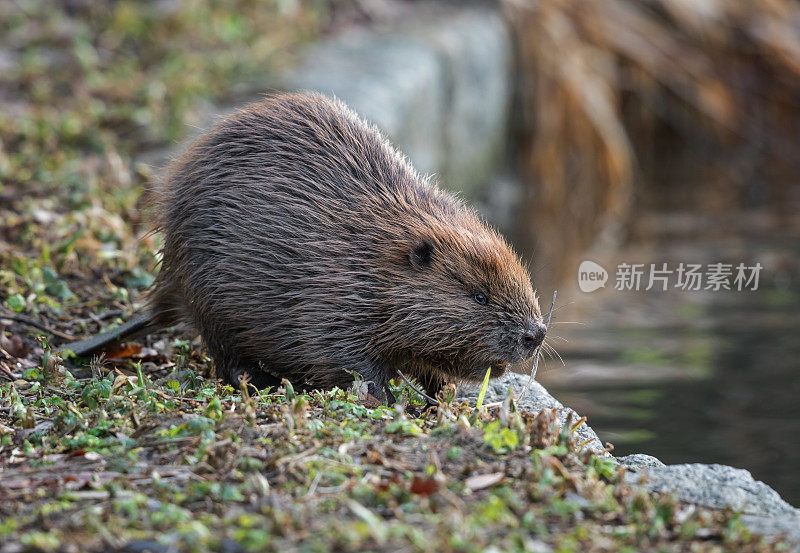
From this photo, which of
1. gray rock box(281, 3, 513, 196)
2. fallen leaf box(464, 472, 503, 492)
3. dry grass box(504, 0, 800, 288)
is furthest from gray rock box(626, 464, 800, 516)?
dry grass box(504, 0, 800, 288)

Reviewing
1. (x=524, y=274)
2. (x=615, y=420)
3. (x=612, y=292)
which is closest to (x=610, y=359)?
(x=615, y=420)

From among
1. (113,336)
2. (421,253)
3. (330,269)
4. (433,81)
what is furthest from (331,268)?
(433,81)

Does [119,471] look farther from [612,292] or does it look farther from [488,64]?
[488,64]

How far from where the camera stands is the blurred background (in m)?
4.49

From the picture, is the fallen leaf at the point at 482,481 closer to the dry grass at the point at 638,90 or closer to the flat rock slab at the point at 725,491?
Result: the flat rock slab at the point at 725,491

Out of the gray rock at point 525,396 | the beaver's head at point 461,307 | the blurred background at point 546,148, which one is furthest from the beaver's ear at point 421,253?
the blurred background at point 546,148

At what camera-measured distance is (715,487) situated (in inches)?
108

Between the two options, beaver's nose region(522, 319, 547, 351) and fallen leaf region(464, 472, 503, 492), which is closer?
fallen leaf region(464, 472, 503, 492)

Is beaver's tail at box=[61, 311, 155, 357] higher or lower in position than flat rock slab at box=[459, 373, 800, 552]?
higher

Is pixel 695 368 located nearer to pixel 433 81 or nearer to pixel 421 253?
pixel 421 253

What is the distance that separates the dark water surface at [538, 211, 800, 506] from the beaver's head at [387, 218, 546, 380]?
793mm

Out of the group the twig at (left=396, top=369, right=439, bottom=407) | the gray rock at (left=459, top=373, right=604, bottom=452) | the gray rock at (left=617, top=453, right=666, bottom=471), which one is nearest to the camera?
the gray rock at (left=617, top=453, right=666, bottom=471)

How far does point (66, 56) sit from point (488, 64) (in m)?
3.52

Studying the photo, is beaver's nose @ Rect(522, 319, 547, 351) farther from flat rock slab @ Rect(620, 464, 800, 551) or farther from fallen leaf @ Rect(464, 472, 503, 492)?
fallen leaf @ Rect(464, 472, 503, 492)
